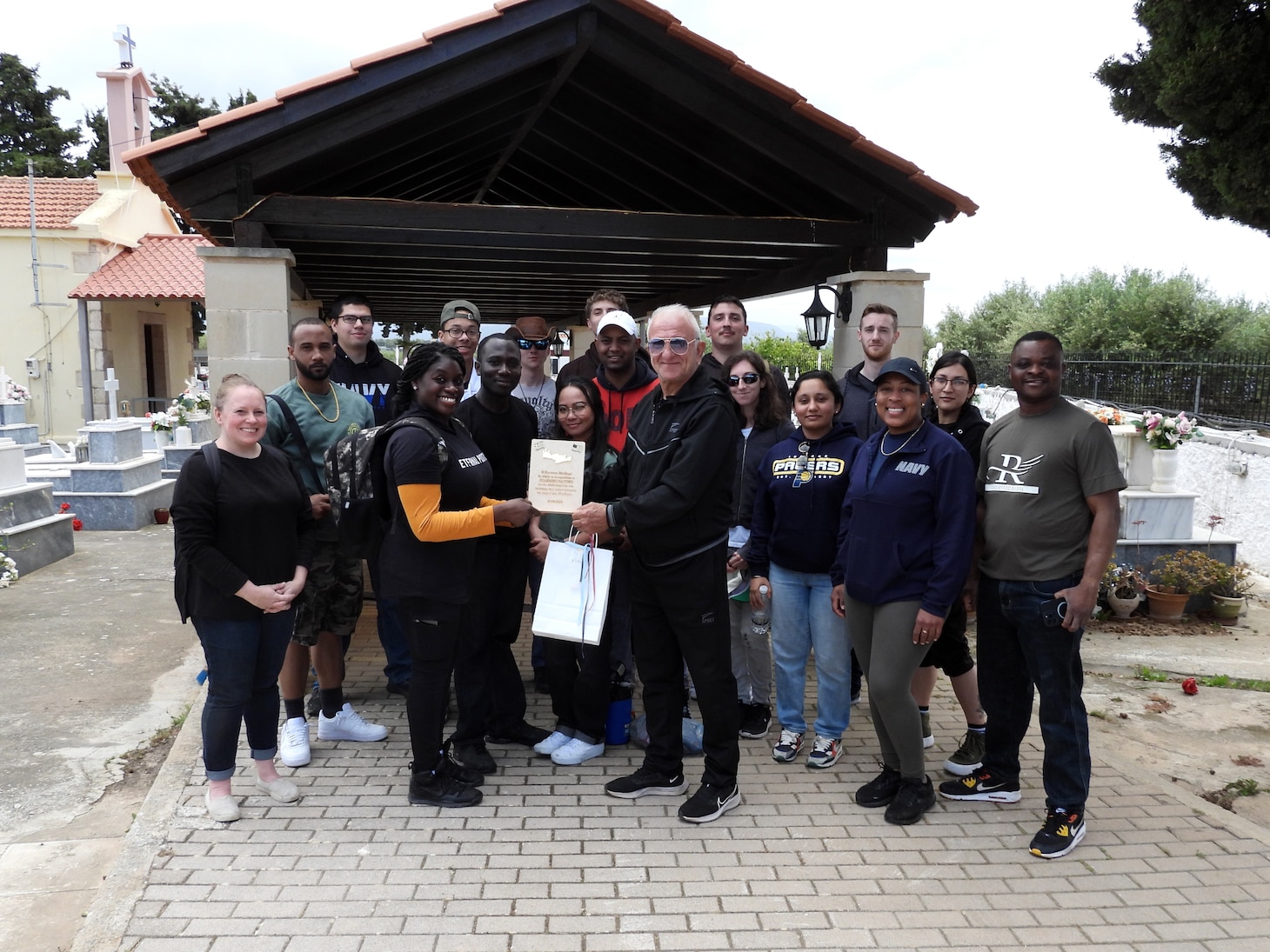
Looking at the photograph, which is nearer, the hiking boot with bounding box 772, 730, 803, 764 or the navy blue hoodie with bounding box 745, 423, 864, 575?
the navy blue hoodie with bounding box 745, 423, 864, 575

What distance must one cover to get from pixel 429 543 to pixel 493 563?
2.23ft

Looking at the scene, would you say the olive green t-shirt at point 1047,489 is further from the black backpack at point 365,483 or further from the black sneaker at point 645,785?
the black backpack at point 365,483

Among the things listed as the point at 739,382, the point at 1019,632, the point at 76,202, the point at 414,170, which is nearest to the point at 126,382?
the point at 76,202

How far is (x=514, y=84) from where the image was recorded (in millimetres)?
5727

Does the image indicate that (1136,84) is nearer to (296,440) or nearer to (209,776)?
(296,440)

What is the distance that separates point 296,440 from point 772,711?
3040mm

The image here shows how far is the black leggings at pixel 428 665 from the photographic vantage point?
3809 millimetres

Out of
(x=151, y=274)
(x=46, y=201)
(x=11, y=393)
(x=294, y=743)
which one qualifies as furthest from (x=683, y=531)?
(x=46, y=201)

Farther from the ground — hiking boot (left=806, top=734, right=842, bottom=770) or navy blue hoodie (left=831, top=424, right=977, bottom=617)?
navy blue hoodie (left=831, top=424, right=977, bottom=617)

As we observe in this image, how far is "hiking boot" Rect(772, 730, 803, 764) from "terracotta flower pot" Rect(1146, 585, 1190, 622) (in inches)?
244

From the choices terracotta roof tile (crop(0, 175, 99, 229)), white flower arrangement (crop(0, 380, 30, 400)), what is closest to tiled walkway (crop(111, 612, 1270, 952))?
white flower arrangement (crop(0, 380, 30, 400))

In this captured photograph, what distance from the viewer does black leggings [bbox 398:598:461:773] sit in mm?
3809

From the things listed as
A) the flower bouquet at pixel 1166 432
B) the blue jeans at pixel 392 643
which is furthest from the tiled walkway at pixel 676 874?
the flower bouquet at pixel 1166 432

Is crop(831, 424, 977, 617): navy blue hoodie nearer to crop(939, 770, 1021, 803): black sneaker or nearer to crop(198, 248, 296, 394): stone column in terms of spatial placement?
crop(939, 770, 1021, 803): black sneaker
